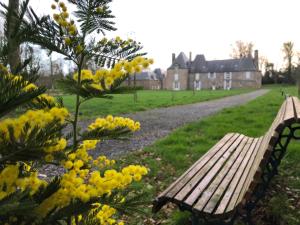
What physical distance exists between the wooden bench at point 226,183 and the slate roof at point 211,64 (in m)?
71.8

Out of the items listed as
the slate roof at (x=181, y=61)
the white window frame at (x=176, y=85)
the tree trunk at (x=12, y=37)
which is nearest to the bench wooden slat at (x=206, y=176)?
the tree trunk at (x=12, y=37)

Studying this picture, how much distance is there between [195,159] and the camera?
6.35 m

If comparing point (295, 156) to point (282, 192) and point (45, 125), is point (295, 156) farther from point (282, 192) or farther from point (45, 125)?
point (45, 125)

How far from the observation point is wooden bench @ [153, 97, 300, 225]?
2822mm

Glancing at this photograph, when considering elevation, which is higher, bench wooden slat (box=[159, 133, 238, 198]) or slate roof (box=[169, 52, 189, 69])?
slate roof (box=[169, 52, 189, 69])

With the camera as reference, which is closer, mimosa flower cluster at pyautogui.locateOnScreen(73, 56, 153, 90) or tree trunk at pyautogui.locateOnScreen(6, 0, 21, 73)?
tree trunk at pyautogui.locateOnScreen(6, 0, 21, 73)

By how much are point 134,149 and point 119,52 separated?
18.9 ft

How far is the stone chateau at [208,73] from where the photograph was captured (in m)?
73.0

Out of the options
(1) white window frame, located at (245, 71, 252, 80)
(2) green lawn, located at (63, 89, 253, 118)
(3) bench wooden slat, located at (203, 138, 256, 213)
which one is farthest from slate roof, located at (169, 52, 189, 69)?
(3) bench wooden slat, located at (203, 138, 256, 213)

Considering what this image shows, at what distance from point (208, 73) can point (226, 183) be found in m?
74.3

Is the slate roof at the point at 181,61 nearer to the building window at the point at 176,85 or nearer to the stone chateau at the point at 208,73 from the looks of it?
the stone chateau at the point at 208,73

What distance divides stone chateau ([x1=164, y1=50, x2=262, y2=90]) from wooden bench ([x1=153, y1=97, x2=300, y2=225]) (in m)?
70.8

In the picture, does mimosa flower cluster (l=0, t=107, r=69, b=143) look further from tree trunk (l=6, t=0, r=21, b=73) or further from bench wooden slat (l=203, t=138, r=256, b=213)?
bench wooden slat (l=203, t=138, r=256, b=213)

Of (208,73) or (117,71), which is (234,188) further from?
(208,73)
